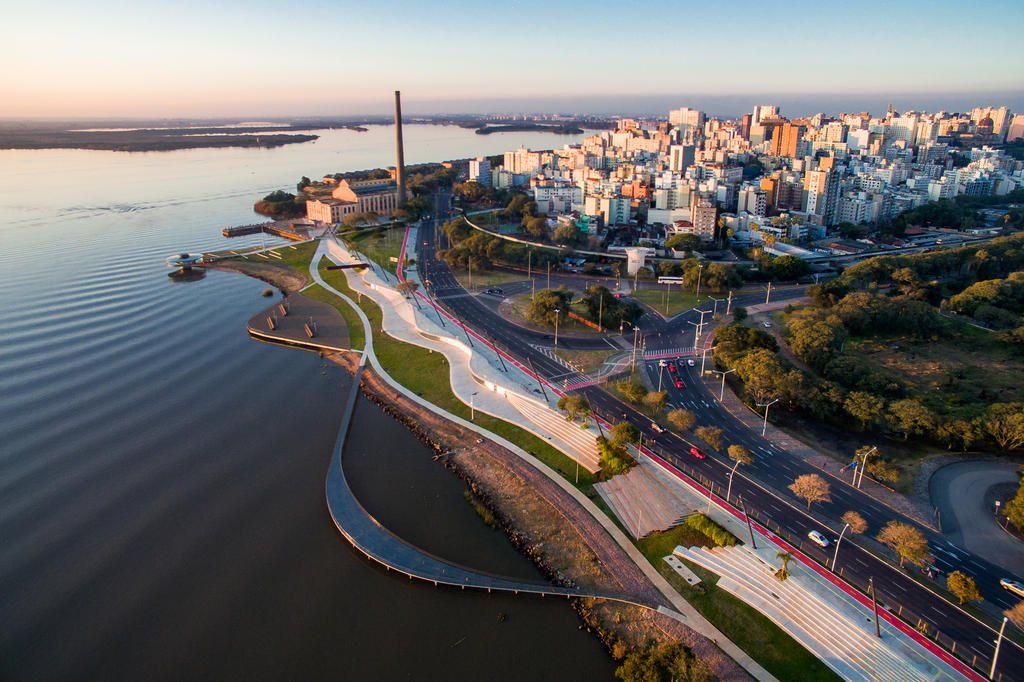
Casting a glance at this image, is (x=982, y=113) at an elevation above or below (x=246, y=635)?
above

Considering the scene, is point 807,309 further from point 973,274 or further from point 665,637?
point 665,637

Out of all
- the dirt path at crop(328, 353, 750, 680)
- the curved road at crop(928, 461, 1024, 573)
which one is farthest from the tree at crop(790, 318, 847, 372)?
→ the dirt path at crop(328, 353, 750, 680)

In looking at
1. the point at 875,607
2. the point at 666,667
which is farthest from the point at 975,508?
the point at 666,667

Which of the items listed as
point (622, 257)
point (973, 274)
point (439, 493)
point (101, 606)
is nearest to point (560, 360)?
point (439, 493)

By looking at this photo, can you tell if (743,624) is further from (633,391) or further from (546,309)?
(546,309)

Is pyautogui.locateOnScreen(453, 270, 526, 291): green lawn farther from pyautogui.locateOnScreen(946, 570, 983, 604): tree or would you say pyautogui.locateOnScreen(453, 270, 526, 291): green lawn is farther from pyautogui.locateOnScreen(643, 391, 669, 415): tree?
pyautogui.locateOnScreen(946, 570, 983, 604): tree
